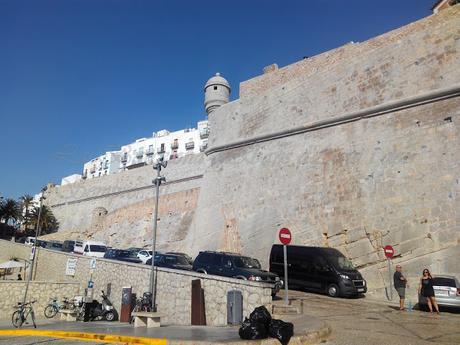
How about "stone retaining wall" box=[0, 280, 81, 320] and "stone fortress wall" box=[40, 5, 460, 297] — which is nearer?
"stone fortress wall" box=[40, 5, 460, 297]

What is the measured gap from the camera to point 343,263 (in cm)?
1461

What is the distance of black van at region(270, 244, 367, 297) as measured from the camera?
13750 millimetres

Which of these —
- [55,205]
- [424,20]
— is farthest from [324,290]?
[55,205]

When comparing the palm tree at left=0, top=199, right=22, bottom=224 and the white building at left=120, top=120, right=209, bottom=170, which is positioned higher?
the white building at left=120, top=120, right=209, bottom=170

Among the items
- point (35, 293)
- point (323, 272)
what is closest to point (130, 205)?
point (35, 293)

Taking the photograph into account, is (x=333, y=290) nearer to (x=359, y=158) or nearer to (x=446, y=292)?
(x=446, y=292)

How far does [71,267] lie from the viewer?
22.7 meters

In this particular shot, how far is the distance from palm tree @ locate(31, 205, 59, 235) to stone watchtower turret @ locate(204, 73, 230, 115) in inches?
1096

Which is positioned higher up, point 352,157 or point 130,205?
point 130,205

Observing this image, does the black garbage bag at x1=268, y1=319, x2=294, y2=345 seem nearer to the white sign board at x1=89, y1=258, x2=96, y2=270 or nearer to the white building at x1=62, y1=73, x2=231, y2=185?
the white sign board at x1=89, y1=258, x2=96, y2=270

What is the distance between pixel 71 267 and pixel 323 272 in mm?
15801

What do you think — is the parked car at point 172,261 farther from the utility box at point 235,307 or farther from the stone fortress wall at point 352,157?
the utility box at point 235,307

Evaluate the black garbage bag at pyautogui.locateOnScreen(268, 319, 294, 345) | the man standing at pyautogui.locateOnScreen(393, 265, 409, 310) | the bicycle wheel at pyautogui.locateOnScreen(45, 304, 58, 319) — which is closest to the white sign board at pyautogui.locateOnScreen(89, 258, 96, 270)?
the bicycle wheel at pyautogui.locateOnScreen(45, 304, 58, 319)

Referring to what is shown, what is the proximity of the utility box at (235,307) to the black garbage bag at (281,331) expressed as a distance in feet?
9.16
